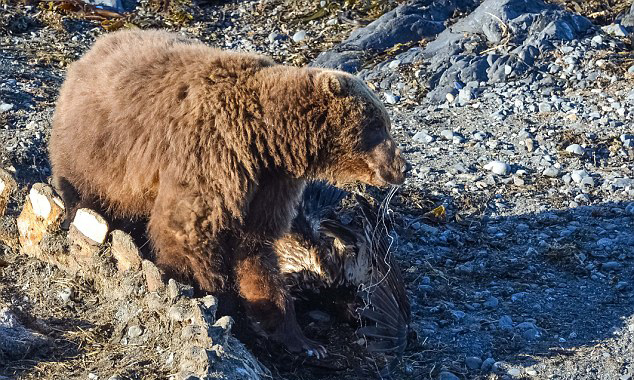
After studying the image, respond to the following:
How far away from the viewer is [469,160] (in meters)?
9.28

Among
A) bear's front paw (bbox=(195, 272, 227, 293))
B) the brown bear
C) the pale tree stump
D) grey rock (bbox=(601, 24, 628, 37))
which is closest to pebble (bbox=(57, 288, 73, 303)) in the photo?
the pale tree stump

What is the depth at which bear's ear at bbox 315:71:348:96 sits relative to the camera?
6.00 m

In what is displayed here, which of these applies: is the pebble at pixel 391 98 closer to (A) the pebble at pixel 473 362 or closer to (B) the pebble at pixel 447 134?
(B) the pebble at pixel 447 134

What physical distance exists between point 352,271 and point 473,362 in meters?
1.01

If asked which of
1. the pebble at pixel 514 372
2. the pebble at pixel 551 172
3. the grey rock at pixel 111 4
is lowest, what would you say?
the grey rock at pixel 111 4

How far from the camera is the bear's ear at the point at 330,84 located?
19.7 feet

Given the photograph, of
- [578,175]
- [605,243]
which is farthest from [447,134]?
[605,243]

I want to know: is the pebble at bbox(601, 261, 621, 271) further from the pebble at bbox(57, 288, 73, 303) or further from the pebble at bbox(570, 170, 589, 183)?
the pebble at bbox(57, 288, 73, 303)

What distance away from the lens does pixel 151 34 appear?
22.1ft

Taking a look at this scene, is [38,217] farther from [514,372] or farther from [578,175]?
[578,175]

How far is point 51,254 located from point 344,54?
19.5 feet

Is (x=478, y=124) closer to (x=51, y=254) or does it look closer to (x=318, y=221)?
(x=318, y=221)

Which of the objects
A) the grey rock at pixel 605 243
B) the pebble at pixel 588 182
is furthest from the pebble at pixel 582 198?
the grey rock at pixel 605 243

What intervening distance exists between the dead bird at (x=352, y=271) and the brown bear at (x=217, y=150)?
32 cm
